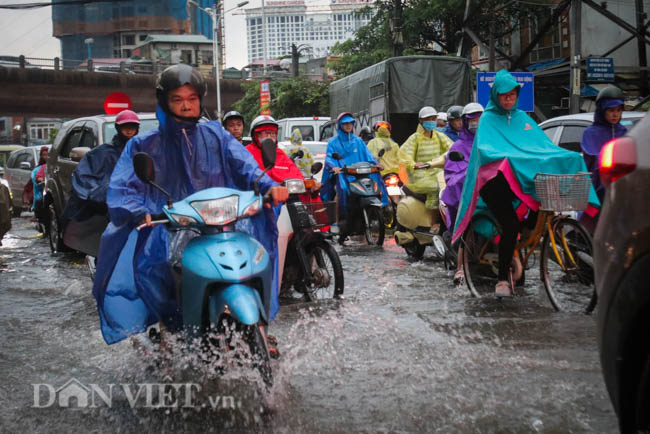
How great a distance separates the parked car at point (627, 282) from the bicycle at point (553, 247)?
11.7ft

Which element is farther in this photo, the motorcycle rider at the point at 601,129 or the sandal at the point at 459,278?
the sandal at the point at 459,278

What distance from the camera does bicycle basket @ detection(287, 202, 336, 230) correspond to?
7281mm

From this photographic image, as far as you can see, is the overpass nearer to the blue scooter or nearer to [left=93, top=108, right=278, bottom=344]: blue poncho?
[left=93, top=108, right=278, bottom=344]: blue poncho

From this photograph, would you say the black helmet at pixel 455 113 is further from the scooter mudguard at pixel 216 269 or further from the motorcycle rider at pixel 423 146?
the scooter mudguard at pixel 216 269

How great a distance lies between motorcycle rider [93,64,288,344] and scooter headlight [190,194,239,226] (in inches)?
15.1

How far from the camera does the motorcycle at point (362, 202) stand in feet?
39.9

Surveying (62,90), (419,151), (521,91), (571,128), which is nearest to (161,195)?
(571,128)

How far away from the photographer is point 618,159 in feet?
9.42

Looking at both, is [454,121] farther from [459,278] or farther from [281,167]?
[281,167]

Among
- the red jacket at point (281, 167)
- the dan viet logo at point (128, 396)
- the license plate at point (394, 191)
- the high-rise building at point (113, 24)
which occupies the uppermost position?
the high-rise building at point (113, 24)

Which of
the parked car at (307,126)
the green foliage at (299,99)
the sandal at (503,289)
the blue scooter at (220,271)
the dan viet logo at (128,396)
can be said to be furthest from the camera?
the green foliage at (299,99)

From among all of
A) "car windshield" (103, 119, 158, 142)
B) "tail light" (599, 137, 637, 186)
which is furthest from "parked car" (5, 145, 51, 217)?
"tail light" (599, 137, 637, 186)

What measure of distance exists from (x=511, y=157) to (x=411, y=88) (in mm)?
13978

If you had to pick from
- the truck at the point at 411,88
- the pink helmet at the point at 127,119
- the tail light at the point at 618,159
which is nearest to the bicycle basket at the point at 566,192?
the tail light at the point at 618,159
